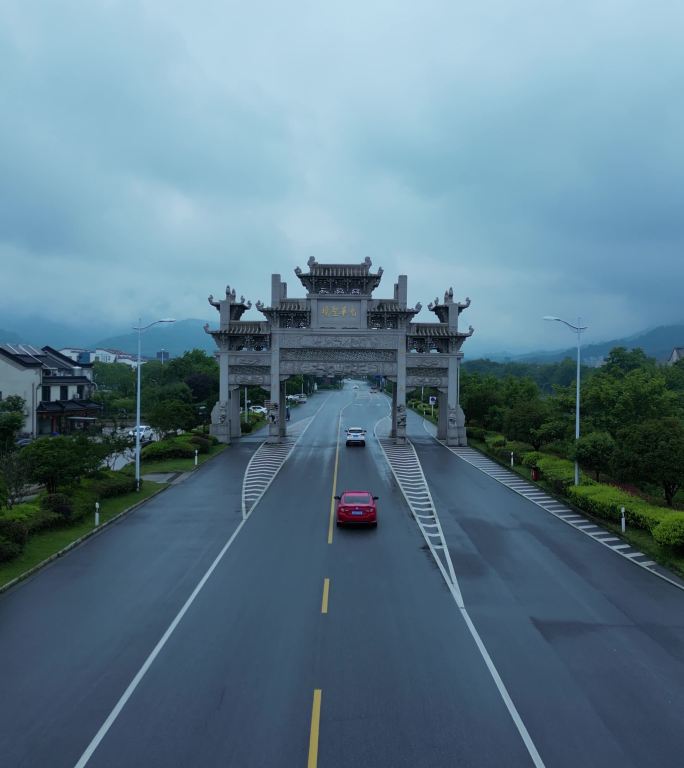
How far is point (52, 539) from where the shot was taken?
Result: 56.7 feet

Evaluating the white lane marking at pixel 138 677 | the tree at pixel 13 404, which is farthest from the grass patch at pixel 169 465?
the tree at pixel 13 404

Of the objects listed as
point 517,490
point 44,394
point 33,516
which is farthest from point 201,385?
point 33,516

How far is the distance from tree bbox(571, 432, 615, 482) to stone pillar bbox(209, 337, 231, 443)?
25.7 metres

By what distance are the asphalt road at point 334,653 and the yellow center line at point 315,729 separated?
3 centimetres

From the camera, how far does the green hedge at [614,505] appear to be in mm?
18067

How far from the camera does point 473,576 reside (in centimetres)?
1448

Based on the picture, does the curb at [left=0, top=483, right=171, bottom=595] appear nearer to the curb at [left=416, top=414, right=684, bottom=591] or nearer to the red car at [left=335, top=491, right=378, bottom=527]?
the red car at [left=335, top=491, right=378, bottom=527]

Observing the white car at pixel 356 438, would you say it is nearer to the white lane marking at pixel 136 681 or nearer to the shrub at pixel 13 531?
the white lane marking at pixel 136 681

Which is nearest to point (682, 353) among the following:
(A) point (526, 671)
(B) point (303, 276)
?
(B) point (303, 276)

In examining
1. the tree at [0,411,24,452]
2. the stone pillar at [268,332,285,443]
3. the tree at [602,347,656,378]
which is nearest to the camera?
the tree at [0,411,24,452]

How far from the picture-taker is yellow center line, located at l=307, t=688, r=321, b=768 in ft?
23.8

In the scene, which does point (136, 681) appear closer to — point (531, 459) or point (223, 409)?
point (531, 459)

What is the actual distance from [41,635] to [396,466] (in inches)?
904

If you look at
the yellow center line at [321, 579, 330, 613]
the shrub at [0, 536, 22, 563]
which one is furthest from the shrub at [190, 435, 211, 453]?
the yellow center line at [321, 579, 330, 613]
